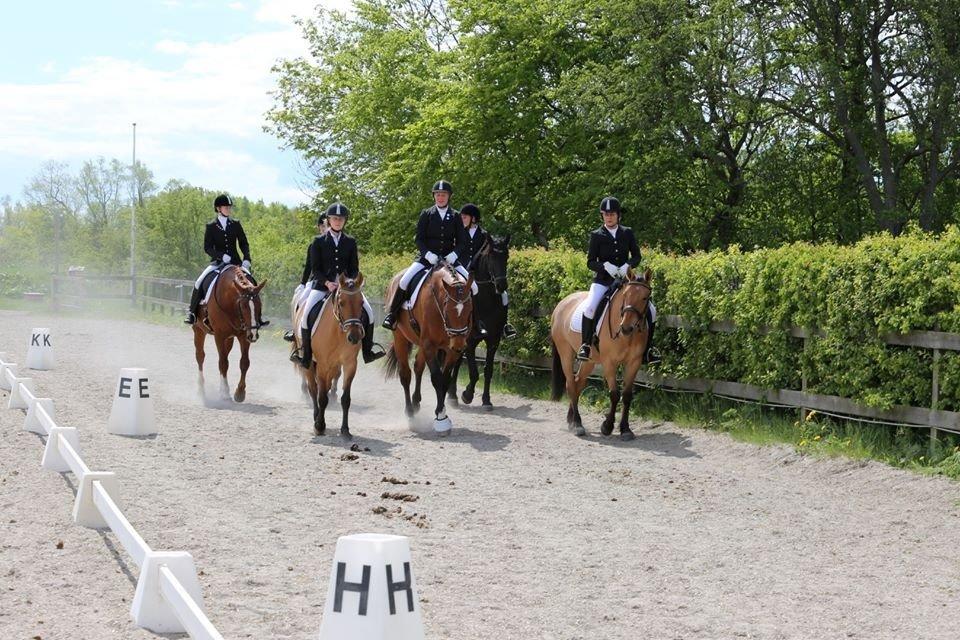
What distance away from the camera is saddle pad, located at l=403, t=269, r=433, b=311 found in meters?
Answer: 14.7

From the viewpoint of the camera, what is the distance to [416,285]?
49.1 ft

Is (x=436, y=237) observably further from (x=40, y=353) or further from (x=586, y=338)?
(x=40, y=353)

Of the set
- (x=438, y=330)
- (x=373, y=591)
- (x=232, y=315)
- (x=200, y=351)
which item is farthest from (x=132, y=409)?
(x=373, y=591)

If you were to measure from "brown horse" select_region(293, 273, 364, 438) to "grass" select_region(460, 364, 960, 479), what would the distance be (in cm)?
432

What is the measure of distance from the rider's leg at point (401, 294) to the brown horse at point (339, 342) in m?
1.57

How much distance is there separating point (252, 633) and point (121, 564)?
1.71 metres

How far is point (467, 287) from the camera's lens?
1391 centimetres

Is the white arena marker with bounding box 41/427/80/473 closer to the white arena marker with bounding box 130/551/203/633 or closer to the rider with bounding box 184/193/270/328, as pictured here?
the white arena marker with bounding box 130/551/203/633

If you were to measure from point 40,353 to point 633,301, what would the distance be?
468 inches

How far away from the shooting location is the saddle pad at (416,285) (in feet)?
48.3

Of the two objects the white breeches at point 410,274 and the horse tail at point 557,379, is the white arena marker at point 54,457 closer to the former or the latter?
the white breeches at point 410,274

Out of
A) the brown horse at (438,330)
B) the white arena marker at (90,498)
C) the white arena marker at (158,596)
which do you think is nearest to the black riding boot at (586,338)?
the brown horse at (438,330)

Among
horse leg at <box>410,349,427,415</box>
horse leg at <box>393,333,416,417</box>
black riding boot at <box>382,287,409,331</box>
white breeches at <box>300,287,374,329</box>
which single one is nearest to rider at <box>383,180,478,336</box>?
black riding boot at <box>382,287,409,331</box>

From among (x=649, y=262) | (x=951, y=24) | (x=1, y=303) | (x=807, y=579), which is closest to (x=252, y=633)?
(x=807, y=579)
